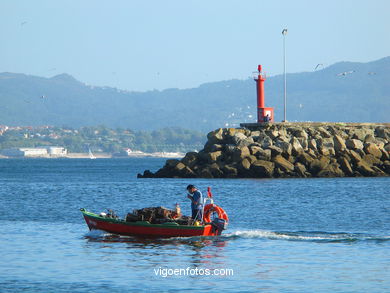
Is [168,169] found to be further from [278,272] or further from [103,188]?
[278,272]

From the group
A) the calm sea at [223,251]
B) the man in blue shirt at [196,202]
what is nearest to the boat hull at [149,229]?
the calm sea at [223,251]

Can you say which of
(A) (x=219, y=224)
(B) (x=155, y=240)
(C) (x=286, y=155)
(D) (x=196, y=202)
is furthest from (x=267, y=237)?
(C) (x=286, y=155)

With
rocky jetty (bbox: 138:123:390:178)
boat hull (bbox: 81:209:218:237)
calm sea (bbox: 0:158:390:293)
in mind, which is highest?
rocky jetty (bbox: 138:123:390:178)

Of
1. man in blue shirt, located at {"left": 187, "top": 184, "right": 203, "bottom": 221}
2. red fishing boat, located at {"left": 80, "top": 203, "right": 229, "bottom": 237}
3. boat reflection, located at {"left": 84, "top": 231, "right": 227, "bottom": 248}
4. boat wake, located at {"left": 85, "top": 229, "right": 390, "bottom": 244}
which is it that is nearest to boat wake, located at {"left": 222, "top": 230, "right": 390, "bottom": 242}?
boat wake, located at {"left": 85, "top": 229, "right": 390, "bottom": 244}

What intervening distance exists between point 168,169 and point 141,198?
76.5ft

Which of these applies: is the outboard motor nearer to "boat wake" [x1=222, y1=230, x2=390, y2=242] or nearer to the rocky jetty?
"boat wake" [x1=222, y1=230, x2=390, y2=242]

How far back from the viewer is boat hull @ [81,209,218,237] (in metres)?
33.9

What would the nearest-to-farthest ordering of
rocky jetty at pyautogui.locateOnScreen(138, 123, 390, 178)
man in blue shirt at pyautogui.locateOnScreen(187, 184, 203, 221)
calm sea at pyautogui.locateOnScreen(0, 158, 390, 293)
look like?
calm sea at pyautogui.locateOnScreen(0, 158, 390, 293)
man in blue shirt at pyautogui.locateOnScreen(187, 184, 203, 221)
rocky jetty at pyautogui.locateOnScreen(138, 123, 390, 178)

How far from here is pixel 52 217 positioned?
4450 cm

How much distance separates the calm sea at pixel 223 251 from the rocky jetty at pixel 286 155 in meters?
17.6

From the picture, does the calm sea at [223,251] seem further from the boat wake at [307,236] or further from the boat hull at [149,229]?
the boat hull at [149,229]

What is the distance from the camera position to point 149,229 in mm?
34188

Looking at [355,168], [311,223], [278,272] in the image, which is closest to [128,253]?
[278,272]

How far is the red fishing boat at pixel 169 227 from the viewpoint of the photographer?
33875 millimetres
